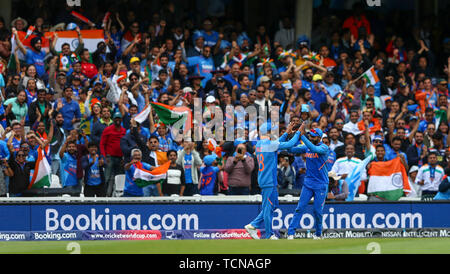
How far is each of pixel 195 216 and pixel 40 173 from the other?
3.39 m

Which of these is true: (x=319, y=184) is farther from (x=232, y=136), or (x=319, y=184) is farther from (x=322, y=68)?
(x=322, y=68)

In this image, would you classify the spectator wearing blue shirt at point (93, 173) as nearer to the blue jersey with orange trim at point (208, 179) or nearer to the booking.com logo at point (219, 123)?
the booking.com logo at point (219, 123)

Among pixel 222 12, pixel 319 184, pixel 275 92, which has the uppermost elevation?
pixel 222 12

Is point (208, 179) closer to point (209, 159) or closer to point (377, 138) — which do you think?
point (209, 159)

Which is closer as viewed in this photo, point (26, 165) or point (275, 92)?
point (26, 165)

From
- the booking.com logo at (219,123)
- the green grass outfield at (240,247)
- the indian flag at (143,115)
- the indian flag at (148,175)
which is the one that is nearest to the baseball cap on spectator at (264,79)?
the booking.com logo at (219,123)

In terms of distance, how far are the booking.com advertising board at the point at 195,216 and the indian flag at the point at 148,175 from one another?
78 cm

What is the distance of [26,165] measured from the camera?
18047 millimetres

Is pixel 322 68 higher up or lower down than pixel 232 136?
higher up

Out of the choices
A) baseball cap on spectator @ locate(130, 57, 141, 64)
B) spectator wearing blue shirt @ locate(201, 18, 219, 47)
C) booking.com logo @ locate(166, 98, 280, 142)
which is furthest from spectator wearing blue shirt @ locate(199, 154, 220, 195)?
spectator wearing blue shirt @ locate(201, 18, 219, 47)

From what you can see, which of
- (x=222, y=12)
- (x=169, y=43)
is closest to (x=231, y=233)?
(x=169, y=43)

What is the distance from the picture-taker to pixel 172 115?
19734 millimetres

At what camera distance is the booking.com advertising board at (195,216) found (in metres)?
17.4
